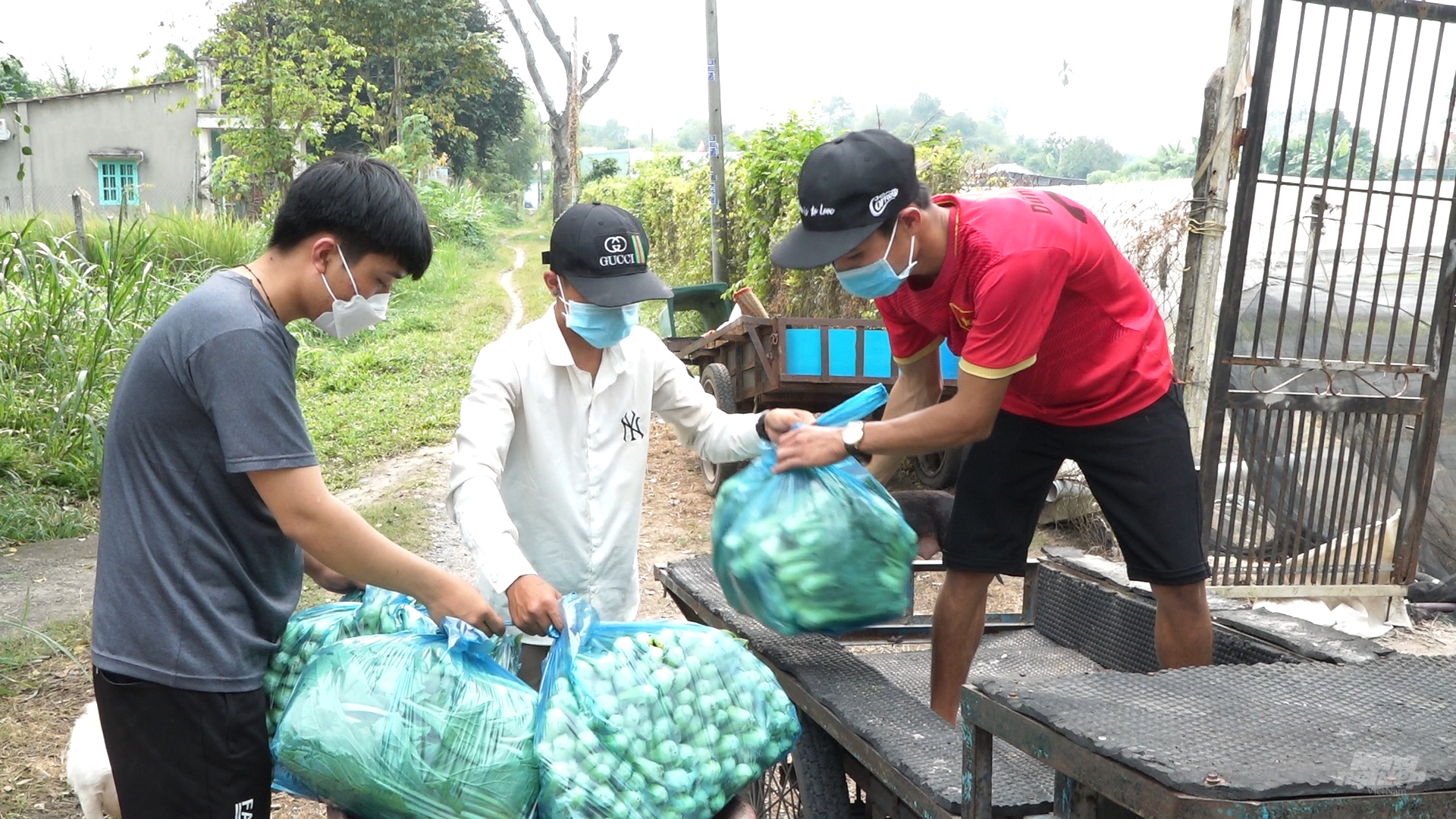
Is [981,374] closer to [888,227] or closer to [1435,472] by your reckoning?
[888,227]

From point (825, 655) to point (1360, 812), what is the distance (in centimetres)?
149

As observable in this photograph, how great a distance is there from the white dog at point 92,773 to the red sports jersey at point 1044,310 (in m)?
2.17

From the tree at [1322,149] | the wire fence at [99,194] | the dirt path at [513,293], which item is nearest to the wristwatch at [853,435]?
the tree at [1322,149]

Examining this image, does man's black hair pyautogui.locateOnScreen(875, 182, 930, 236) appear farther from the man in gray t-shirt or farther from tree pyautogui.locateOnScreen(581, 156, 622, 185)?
tree pyautogui.locateOnScreen(581, 156, 622, 185)

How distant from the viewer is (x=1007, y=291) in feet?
7.95

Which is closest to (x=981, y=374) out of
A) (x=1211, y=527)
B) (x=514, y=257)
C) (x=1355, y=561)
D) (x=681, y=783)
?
(x=681, y=783)

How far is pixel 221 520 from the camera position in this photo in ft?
5.92

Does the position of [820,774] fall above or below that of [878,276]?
below

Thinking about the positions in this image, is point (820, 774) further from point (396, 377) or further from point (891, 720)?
point (396, 377)

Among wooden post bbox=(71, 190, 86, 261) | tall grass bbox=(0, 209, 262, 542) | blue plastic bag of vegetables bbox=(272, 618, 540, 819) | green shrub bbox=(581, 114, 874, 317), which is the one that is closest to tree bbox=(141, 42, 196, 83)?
wooden post bbox=(71, 190, 86, 261)

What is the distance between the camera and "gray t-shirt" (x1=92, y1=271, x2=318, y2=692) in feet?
5.59

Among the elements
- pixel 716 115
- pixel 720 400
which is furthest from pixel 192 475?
pixel 716 115

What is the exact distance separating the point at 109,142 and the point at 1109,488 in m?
27.8

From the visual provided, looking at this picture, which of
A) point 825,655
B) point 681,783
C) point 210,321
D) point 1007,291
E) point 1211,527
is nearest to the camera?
point 210,321
